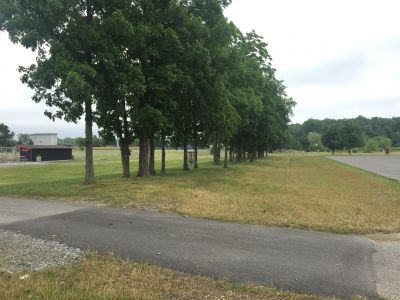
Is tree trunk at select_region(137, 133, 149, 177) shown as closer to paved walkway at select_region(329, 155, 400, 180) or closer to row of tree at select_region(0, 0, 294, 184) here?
row of tree at select_region(0, 0, 294, 184)

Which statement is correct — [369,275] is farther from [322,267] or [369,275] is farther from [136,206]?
[136,206]

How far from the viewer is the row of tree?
17969mm

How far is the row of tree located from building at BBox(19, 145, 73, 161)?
216 feet

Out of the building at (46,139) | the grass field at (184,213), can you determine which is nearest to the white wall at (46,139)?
the building at (46,139)

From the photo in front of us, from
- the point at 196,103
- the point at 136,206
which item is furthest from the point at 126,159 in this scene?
the point at 136,206

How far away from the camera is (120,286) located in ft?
18.8

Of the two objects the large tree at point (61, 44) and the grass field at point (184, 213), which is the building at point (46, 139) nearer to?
the large tree at point (61, 44)

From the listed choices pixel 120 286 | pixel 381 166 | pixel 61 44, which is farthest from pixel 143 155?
pixel 381 166

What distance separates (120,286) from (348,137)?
128672mm

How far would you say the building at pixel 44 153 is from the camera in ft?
287

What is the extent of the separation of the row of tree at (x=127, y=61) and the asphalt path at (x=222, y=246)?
7.57 metres

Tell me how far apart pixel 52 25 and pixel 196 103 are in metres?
9.88

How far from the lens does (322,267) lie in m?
6.84

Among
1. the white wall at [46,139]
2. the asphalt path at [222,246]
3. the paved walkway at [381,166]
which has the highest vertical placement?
the white wall at [46,139]
